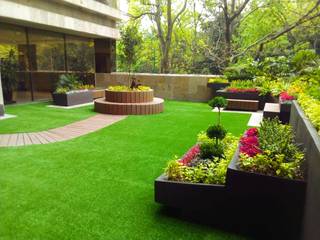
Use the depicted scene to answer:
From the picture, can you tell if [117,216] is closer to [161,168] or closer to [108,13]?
[161,168]

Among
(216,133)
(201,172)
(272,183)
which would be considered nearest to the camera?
(272,183)

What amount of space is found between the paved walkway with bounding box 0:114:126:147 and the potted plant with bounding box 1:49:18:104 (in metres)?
4.49

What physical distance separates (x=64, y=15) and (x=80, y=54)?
297cm

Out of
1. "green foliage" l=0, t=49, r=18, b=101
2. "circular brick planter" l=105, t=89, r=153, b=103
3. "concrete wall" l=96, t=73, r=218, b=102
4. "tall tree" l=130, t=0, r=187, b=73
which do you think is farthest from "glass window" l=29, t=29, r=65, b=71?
"tall tree" l=130, t=0, r=187, b=73

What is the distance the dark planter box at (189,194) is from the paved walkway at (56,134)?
141 inches

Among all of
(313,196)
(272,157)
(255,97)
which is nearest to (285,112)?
(272,157)

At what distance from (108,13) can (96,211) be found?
482 inches

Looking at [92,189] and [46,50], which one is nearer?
[92,189]

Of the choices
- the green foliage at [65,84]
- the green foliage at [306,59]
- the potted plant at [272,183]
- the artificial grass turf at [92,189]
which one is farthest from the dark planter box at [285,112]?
the green foliage at [65,84]

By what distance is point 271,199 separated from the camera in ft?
8.32

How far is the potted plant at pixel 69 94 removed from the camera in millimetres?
10250

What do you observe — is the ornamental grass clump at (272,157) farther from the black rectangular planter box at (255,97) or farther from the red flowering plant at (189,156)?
the black rectangular planter box at (255,97)

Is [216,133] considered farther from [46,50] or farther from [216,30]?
[216,30]

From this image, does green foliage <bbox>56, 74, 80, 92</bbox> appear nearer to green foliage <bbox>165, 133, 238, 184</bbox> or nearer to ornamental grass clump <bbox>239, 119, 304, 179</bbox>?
green foliage <bbox>165, 133, 238, 184</bbox>
